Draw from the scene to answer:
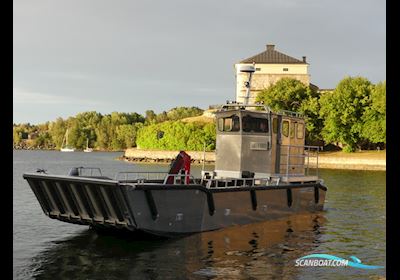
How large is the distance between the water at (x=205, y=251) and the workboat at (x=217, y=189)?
2.39ft

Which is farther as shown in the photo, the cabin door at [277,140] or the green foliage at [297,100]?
the green foliage at [297,100]

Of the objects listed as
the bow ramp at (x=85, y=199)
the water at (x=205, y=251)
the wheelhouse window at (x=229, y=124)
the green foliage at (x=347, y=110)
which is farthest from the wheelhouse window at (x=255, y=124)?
the green foliage at (x=347, y=110)

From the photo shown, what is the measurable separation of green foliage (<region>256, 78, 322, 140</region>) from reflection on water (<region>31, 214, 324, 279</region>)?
Answer: 66229mm

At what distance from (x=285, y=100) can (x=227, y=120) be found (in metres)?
67.0

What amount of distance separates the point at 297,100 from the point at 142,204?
75.0 metres

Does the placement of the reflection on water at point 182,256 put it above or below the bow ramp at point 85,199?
below

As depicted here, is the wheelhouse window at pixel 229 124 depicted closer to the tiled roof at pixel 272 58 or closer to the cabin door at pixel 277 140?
the cabin door at pixel 277 140

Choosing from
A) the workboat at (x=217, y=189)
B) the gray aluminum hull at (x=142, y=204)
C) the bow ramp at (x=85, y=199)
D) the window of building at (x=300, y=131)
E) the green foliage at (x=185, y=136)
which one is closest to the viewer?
the bow ramp at (x=85, y=199)

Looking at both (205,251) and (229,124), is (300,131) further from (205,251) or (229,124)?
(205,251)

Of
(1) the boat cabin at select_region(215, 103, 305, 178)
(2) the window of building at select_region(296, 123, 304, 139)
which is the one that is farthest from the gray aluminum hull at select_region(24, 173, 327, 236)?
(2) the window of building at select_region(296, 123, 304, 139)

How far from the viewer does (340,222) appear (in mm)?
25328

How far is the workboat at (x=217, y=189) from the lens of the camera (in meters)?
16.9

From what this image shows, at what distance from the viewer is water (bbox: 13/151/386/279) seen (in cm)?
1484
